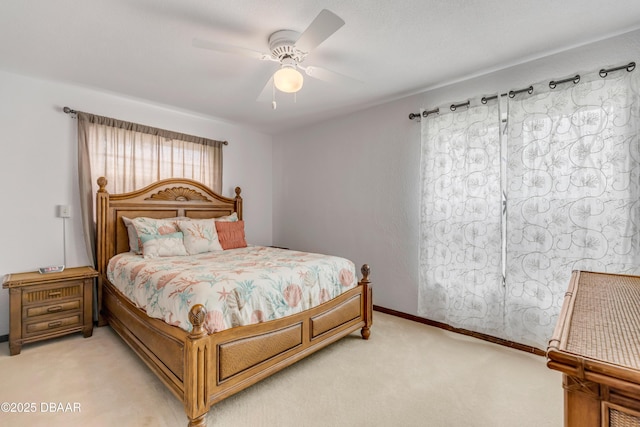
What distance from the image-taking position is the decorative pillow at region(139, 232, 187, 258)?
118 inches

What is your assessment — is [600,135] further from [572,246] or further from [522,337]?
[522,337]

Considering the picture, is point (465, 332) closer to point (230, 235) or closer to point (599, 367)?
point (599, 367)

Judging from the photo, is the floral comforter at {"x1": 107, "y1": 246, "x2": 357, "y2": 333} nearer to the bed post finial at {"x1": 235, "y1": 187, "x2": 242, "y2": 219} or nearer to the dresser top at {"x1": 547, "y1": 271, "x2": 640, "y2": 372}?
the bed post finial at {"x1": 235, "y1": 187, "x2": 242, "y2": 219}

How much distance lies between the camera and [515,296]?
2.61m

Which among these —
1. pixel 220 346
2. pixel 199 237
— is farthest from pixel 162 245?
pixel 220 346

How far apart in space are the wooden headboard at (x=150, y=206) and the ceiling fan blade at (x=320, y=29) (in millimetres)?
2680

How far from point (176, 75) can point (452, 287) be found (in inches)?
136

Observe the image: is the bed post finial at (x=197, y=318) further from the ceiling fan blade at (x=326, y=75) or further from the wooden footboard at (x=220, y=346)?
the ceiling fan blade at (x=326, y=75)

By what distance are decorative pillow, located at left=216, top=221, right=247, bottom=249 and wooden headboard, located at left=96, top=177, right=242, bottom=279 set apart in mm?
494

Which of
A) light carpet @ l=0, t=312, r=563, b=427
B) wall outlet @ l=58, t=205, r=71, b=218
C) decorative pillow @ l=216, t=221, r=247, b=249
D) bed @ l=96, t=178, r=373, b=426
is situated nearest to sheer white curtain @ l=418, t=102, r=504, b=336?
light carpet @ l=0, t=312, r=563, b=427

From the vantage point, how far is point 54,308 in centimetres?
271

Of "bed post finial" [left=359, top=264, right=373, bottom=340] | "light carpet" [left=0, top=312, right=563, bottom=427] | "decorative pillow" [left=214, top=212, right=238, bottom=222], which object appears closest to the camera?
"light carpet" [left=0, top=312, right=563, bottom=427]

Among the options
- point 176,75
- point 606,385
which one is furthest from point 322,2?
point 606,385

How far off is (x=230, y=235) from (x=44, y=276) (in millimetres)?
1744
